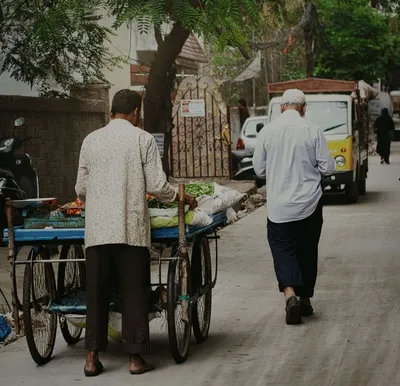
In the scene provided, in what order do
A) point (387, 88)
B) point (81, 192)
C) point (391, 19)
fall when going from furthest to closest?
1. point (387, 88)
2. point (391, 19)
3. point (81, 192)

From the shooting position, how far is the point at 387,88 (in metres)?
67.6

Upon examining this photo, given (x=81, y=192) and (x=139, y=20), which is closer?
(x=81, y=192)

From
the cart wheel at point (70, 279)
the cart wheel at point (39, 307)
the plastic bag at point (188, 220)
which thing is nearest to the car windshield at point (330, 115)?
the cart wheel at point (70, 279)

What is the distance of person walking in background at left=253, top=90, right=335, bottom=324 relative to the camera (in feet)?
31.2

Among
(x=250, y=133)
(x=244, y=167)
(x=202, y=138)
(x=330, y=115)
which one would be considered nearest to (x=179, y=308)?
(x=330, y=115)

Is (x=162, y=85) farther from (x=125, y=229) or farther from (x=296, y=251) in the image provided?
A: (x=125, y=229)

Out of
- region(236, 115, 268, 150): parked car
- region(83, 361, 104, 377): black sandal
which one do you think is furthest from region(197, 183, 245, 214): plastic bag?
region(236, 115, 268, 150): parked car

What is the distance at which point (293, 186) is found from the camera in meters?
9.51

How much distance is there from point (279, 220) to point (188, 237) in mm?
1706

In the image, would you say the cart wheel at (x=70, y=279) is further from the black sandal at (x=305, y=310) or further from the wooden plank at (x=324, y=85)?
the wooden plank at (x=324, y=85)

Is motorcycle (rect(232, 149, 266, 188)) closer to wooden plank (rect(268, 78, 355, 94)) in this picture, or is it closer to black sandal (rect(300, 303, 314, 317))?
wooden plank (rect(268, 78, 355, 94))

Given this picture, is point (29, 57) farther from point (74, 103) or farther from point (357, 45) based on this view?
point (357, 45)

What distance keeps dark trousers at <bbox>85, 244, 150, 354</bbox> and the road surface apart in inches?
9.7

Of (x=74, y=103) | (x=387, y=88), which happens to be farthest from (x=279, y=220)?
(x=387, y=88)
